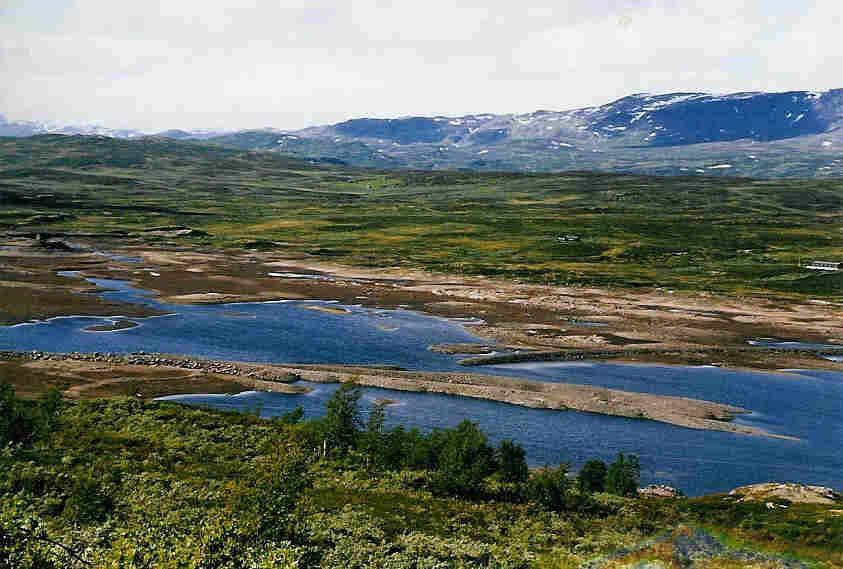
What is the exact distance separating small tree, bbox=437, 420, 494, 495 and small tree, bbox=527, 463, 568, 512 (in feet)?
15.6

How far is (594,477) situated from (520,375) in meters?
Answer: 36.9

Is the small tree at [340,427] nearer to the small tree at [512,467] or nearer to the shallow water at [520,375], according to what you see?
the shallow water at [520,375]

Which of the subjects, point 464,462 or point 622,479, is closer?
point 622,479

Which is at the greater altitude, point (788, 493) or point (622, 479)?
point (622, 479)

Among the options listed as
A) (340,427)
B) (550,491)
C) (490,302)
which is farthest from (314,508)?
(490,302)

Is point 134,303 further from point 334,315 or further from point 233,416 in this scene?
point 233,416

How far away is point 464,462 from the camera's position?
63.9 meters

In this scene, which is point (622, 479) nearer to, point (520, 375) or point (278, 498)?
point (278, 498)

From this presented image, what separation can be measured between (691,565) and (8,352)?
9104 cm

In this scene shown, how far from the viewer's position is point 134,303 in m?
136

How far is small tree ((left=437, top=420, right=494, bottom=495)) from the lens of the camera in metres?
62.0

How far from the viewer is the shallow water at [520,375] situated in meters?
75.6

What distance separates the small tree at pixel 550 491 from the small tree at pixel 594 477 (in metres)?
3.49

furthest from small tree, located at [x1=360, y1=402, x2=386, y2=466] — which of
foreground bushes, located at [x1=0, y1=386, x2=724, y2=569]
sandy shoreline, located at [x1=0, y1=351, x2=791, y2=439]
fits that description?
sandy shoreline, located at [x1=0, y1=351, x2=791, y2=439]
